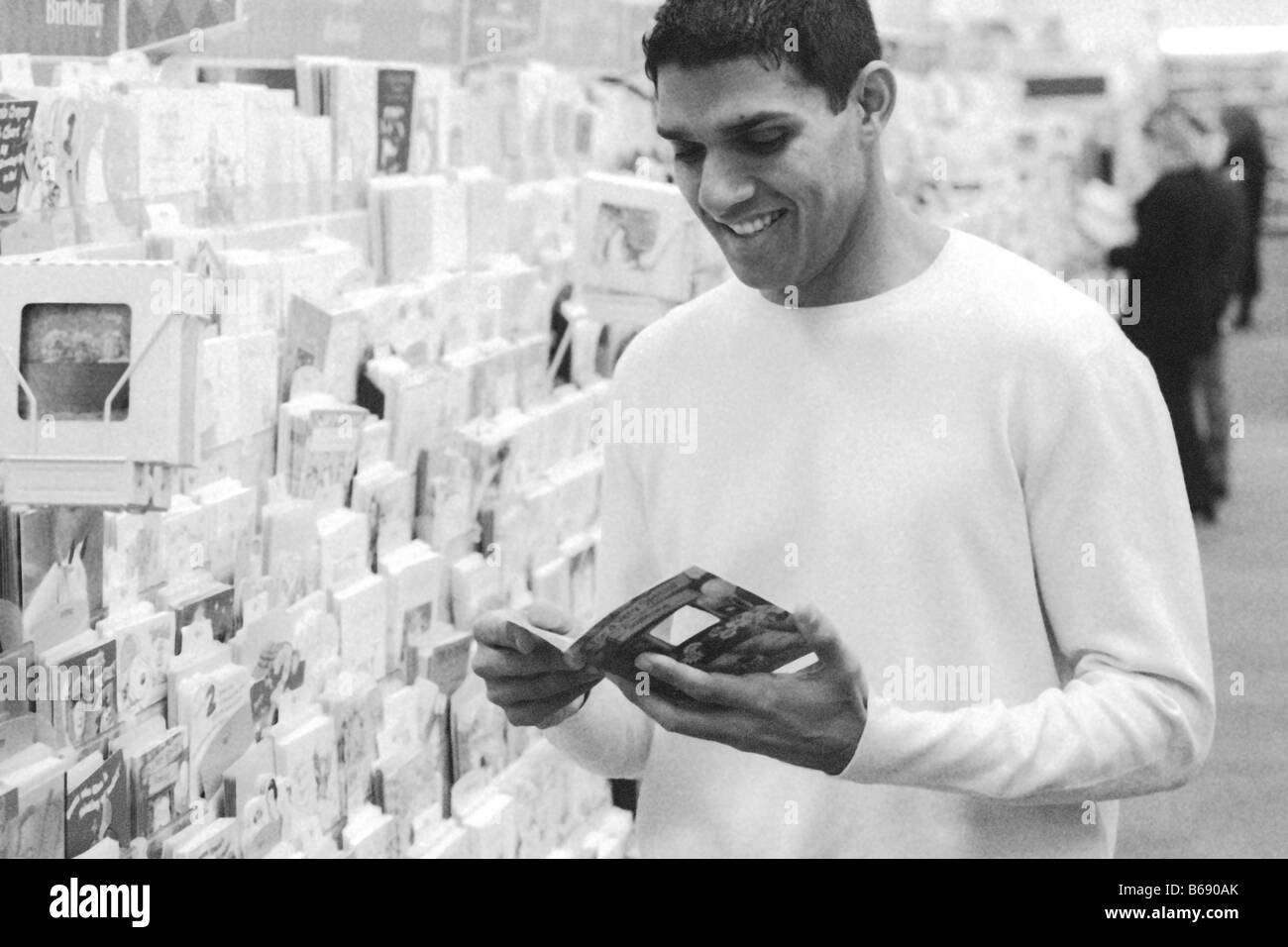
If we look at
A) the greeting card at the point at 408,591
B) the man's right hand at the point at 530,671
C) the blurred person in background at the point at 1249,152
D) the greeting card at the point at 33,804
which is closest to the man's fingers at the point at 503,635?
the man's right hand at the point at 530,671

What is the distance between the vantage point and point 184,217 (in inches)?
81.6

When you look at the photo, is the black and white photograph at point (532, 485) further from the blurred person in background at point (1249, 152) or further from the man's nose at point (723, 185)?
the blurred person in background at point (1249, 152)

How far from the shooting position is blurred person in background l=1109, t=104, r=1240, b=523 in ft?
22.1

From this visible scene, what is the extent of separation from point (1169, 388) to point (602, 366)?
14.0 feet

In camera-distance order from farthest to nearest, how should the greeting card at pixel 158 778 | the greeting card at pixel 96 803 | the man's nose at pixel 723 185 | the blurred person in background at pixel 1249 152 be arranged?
the blurred person in background at pixel 1249 152
the greeting card at pixel 158 778
the greeting card at pixel 96 803
the man's nose at pixel 723 185

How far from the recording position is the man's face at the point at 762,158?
141 cm

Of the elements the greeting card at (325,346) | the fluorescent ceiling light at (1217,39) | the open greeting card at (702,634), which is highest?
the fluorescent ceiling light at (1217,39)

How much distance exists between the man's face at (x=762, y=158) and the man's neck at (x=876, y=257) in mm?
39

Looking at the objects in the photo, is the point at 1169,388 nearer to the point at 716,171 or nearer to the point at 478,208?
the point at 478,208

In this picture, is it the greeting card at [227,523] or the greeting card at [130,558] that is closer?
the greeting card at [130,558]

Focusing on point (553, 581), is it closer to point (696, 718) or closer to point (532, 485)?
point (532, 485)

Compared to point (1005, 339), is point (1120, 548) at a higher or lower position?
lower
